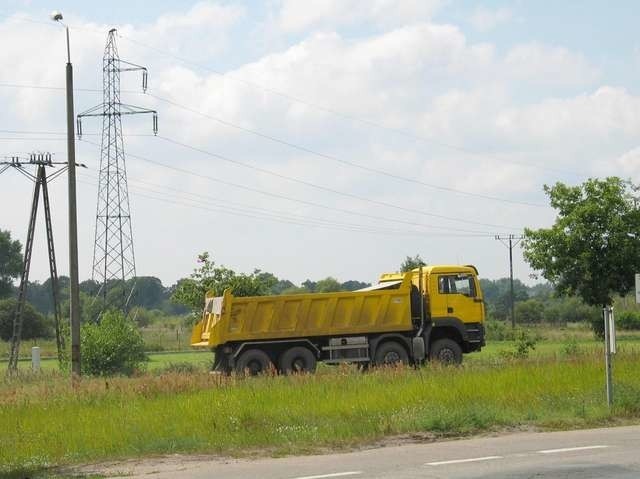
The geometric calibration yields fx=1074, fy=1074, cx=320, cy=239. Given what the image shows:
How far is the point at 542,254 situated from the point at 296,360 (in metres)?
32.9

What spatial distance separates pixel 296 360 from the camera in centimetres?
3077

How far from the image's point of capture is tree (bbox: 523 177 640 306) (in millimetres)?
59219

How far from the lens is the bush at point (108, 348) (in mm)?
33094

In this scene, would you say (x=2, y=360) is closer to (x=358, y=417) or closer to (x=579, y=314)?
(x=358, y=417)

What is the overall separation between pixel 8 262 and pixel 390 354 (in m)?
110

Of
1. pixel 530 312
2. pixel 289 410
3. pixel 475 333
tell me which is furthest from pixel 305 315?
pixel 530 312

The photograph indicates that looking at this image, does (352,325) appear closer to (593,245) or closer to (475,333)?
(475,333)

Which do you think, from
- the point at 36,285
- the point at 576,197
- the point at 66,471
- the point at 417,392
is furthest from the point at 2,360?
the point at 36,285

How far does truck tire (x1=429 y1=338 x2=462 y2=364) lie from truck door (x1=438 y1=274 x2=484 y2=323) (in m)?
0.81

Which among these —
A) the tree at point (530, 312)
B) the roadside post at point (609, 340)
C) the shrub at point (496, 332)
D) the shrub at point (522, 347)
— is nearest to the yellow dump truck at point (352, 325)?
the shrub at point (522, 347)

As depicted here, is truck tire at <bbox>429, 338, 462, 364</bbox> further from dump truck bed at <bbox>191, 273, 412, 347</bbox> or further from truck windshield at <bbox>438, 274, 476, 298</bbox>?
truck windshield at <bbox>438, 274, 476, 298</bbox>

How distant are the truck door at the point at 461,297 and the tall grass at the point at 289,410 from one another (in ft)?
29.4

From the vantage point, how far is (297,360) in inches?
1211

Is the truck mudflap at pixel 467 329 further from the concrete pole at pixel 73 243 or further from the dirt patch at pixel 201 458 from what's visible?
the dirt patch at pixel 201 458
